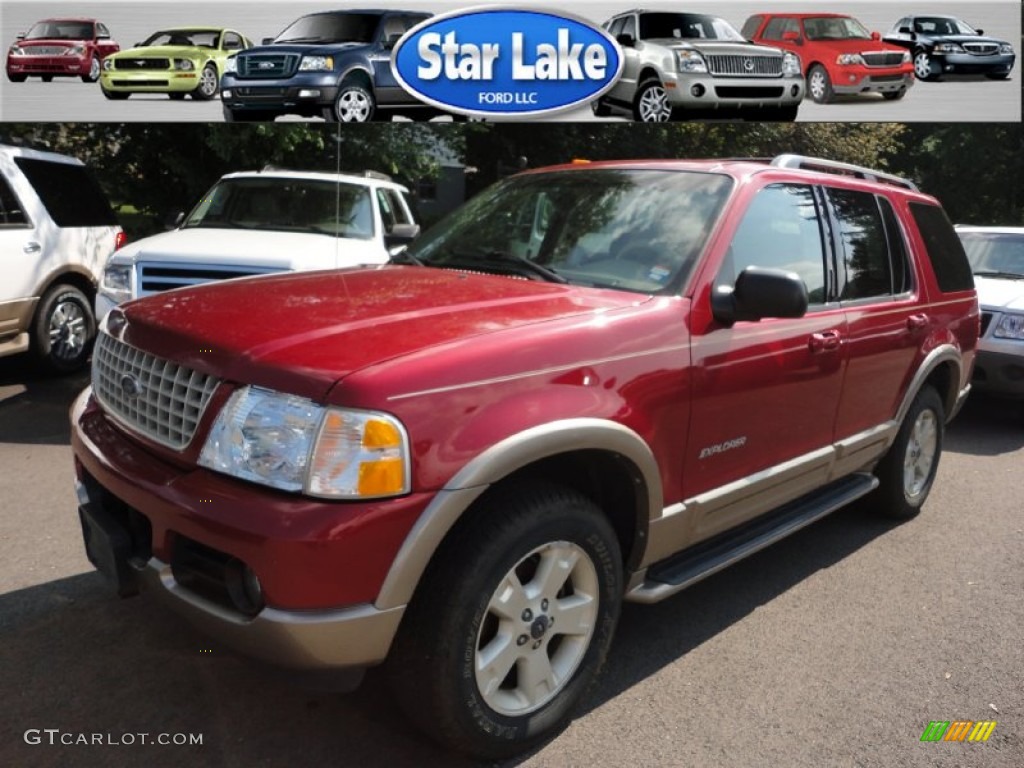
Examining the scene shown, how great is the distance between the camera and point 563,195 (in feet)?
13.0

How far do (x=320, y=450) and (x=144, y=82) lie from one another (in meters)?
9.64

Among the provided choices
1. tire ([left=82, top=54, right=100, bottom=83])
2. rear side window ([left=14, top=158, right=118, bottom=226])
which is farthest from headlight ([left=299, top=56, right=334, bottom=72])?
tire ([left=82, top=54, right=100, bottom=83])

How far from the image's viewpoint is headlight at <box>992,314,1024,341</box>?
25.5 feet

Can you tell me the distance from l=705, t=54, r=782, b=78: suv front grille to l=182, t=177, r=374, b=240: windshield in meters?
4.41

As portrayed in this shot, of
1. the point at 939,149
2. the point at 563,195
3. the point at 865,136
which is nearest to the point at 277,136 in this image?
the point at 563,195

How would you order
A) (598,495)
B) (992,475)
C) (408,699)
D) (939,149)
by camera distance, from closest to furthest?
(408,699) < (598,495) < (992,475) < (939,149)

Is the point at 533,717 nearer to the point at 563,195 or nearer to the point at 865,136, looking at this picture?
the point at 563,195

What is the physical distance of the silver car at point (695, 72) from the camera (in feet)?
33.6

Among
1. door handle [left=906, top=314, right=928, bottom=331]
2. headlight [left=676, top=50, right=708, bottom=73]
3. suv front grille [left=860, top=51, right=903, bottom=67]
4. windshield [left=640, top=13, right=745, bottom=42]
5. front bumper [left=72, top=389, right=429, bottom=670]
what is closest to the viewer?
front bumper [left=72, top=389, right=429, bottom=670]

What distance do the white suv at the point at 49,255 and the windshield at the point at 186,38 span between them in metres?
2.58

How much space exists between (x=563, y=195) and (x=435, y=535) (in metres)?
1.96

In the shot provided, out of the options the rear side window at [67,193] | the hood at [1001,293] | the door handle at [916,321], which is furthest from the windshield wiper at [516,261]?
the rear side window at [67,193]

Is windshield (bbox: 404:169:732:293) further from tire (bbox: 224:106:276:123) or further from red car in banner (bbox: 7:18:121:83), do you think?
red car in banner (bbox: 7:18:121:83)

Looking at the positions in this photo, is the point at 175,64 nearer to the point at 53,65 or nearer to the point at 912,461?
the point at 53,65
